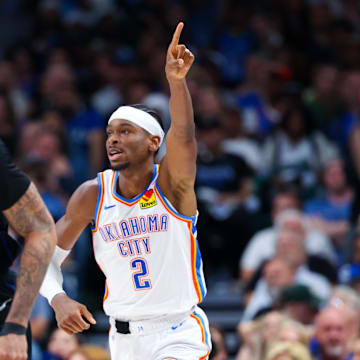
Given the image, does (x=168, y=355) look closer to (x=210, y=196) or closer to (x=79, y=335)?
(x=79, y=335)

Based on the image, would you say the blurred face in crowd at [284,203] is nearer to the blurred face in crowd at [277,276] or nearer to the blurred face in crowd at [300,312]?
the blurred face in crowd at [277,276]

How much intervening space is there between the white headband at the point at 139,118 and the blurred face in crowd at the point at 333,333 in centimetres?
267

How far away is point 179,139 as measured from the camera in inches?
183

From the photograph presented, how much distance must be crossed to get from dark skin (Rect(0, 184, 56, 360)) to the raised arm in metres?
1.14

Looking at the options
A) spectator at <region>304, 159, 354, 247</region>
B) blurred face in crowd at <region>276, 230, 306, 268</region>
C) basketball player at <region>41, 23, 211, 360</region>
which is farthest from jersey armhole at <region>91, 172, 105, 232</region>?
spectator at <region>304, 159, 354, 247</region>

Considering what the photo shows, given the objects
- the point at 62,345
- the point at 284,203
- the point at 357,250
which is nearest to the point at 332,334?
the point at 357,250

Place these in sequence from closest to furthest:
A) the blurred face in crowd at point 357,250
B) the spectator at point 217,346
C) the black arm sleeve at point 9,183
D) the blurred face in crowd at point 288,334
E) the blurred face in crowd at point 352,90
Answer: the black arm sleeve at point 9,183 < the spectator at point 217,346 < the blurred face in crowd at point 288,334 < the blurred face in crowd at point 357,250 < the blurred face in crowd at point 352,90

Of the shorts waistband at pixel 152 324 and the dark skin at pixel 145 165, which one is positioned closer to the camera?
the dark skin at pixel 145 165

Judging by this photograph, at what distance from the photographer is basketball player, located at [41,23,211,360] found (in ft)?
15.7

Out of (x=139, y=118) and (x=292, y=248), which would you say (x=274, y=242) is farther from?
(x=139, y=118)

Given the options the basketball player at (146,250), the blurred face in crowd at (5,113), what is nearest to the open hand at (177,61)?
the basketball player at (146,250)

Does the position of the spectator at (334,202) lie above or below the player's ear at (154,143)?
below

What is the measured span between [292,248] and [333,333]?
1305 millimetres

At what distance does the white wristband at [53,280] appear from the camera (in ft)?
16.3
